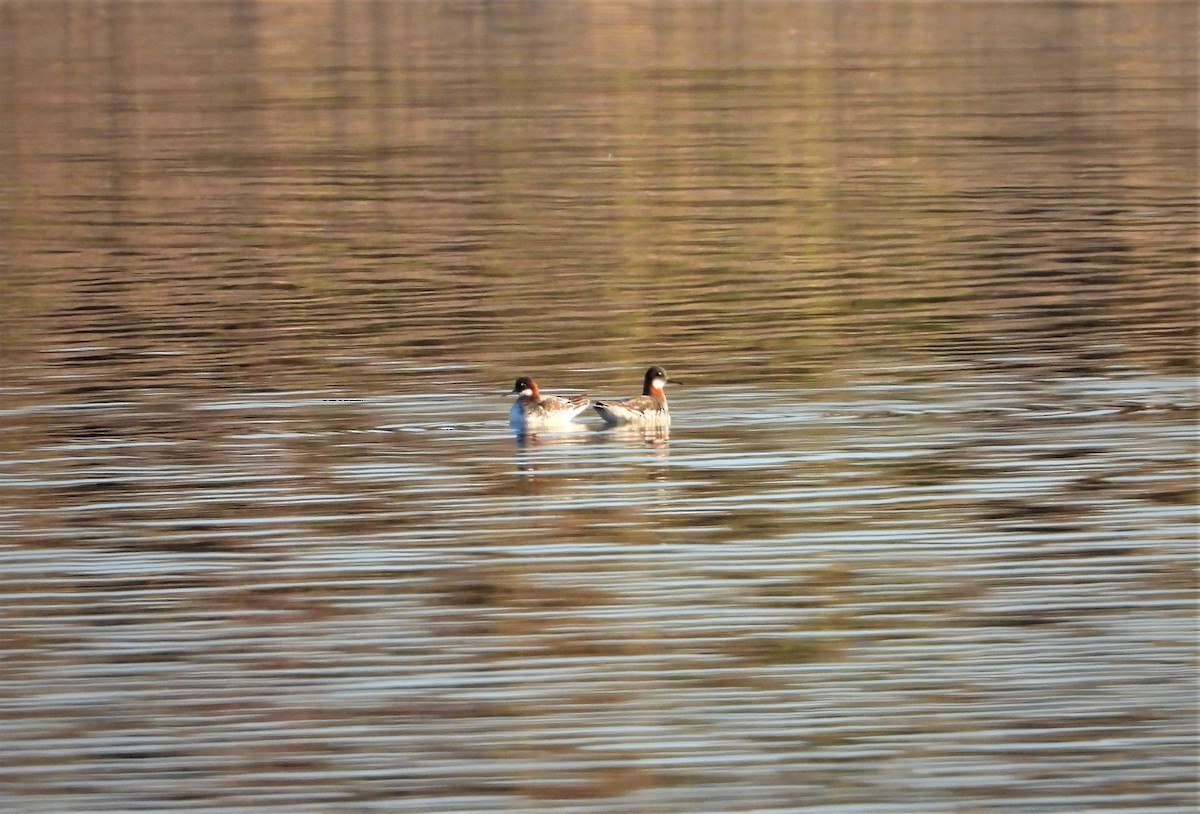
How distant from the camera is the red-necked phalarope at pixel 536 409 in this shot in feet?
68.7

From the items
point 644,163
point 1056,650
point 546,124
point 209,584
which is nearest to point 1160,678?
point 1056,650

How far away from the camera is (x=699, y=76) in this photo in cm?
7012

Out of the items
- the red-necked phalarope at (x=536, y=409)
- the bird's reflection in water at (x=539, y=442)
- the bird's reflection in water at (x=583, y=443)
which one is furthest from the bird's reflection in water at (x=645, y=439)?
the red-necked phalarope at (x=536, y=409)

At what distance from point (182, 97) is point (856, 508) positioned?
4796cm

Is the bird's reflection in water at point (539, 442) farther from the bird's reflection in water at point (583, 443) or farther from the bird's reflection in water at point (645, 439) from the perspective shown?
the bird's reflection in water at point (645, 439)

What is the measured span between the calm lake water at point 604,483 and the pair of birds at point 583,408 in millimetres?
212

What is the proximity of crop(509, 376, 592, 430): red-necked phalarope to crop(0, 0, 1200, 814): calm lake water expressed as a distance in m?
0.22

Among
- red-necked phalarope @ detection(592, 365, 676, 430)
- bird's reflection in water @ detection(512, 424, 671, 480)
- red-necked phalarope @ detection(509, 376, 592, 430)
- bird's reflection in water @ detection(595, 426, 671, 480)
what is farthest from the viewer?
red-necked phalarope @ detection(592, 365, 676, 430)

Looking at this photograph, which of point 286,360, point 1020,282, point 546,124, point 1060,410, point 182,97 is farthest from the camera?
point 182,97

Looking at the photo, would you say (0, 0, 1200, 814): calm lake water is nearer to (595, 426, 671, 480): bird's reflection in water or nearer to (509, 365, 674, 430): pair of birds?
(595, 426, 671, 480): bird's reflection in water

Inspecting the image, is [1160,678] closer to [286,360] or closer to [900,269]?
[286,360]

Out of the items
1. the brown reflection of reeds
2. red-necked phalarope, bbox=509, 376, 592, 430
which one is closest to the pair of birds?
red-necked phalarope, bbox=509, 376, 592, 430

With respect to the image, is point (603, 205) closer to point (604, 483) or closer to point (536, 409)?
point (536, 409)

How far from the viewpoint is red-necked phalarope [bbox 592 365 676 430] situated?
69.9 ft
